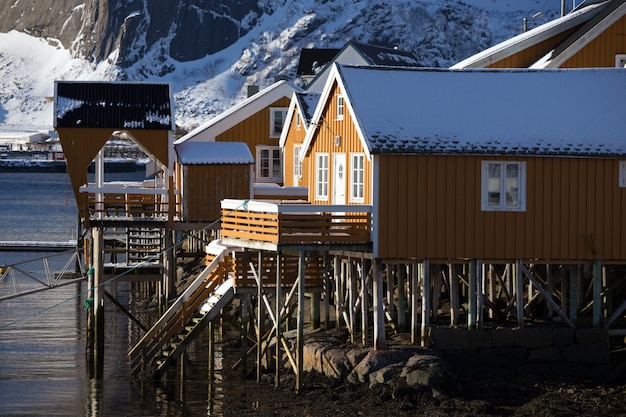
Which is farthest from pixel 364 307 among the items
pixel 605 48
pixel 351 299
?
pixel 605 48

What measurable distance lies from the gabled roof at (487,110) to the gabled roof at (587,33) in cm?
470

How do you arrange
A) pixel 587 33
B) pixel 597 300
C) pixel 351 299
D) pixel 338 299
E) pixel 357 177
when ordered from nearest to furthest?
pixel 597 300, pixel 357 177, pixel 351 299, pixel 338 299, pixel 587 33

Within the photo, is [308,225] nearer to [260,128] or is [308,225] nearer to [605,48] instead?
[605,48]

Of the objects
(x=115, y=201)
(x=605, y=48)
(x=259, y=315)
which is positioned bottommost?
(x=259, y=315)

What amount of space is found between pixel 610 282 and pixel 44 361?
1482 cm

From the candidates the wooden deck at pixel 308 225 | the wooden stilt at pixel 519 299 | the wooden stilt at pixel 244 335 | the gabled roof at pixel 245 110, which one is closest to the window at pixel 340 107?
the wooden deck at pixel 308 225

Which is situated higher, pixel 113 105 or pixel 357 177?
Result: pixel 113 105

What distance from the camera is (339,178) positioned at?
119ft

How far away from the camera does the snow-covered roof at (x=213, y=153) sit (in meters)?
45.3

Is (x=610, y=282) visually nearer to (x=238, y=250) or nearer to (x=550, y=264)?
(x=550, y=264)

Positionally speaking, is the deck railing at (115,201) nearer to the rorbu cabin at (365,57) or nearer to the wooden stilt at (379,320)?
the wooden stilt at (379,320)

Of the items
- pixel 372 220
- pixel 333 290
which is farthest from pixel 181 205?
pixel 372 220

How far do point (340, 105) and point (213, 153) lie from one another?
1066 centimetres

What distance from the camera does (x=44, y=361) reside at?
3969 cm
